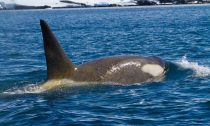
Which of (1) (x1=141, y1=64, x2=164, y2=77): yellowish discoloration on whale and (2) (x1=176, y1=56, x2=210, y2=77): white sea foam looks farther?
(2) (x1=176, y1=56, x2=210, y2=77): white sea foam

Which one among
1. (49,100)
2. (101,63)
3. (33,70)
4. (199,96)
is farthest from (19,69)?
(199,96)

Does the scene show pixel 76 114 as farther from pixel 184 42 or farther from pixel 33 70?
pixel 184 42

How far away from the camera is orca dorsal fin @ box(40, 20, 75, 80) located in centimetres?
2016

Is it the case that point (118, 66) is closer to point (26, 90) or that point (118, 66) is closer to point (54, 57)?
point (54, 57)

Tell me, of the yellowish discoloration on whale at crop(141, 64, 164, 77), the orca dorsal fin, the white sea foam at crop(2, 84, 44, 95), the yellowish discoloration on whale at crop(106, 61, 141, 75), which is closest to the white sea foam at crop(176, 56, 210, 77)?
the yellowish discoloration on whale at crop(141, 64, 164, 77)

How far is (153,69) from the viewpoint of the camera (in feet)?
73.6

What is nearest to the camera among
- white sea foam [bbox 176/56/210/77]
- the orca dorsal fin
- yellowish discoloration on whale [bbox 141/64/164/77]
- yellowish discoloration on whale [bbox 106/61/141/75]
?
the orca dorsal fin

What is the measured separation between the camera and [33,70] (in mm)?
27641

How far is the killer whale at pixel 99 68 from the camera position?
2038cm

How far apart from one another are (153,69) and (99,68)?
2232mm

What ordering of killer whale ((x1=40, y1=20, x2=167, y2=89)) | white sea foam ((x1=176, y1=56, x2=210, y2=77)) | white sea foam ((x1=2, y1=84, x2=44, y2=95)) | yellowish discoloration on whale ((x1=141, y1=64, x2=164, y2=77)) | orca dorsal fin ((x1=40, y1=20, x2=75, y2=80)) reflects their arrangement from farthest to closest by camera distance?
1. white sea foam ((x1=176, y1=56, x2=210, y2=77))
2. yellowish discoloration on whale ((x1=141, y1=64, x2=164, y2=77))
3. white sea foam ((x1=2, y1=84, x2=44, y2=95))
4. killer whale ((x1=40, y1=20, x2=167, y2=89))
5. orca dorsal fin ((x1=40, y1=20, x2=75, y2=80))

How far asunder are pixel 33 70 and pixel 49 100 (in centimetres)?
867

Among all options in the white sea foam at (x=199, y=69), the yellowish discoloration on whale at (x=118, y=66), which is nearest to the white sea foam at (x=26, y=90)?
the yellowish discoloration on whale at (x=118, y=66)

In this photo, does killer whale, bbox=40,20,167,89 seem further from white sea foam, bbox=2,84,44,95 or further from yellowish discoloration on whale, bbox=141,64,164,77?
white sea foam, bbox=2,84,44,95
